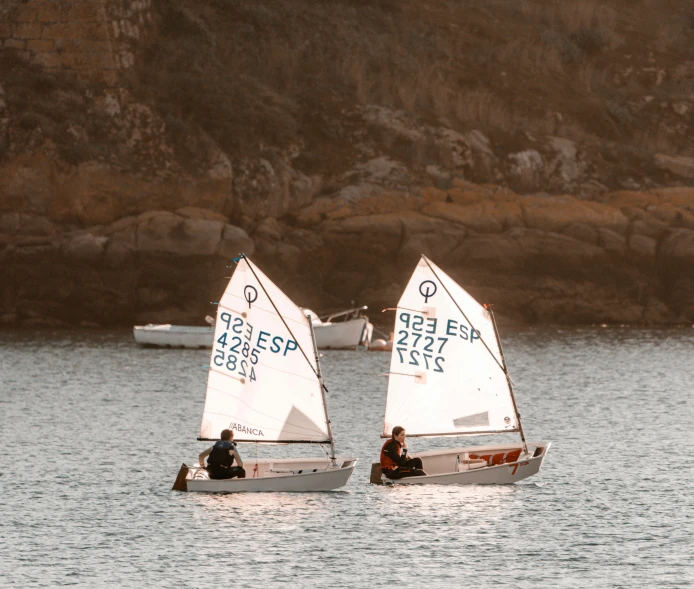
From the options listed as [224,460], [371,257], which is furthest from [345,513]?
[371,257]

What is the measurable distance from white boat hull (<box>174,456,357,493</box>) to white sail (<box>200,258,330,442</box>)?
100cm

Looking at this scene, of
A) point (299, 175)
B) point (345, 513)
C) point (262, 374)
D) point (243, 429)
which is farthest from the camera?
point (299, 175)

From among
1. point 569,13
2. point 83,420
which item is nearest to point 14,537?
point 83,420

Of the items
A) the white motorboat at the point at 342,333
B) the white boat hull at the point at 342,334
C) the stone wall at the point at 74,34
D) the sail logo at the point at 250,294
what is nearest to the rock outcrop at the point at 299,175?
the stone wall at the point at 74,34

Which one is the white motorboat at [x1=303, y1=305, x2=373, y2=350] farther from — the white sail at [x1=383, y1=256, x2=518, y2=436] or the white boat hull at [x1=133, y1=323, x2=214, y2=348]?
the white sail at [x1=383, y1=256, x2=518, y2=436]

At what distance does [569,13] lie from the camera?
485 feet

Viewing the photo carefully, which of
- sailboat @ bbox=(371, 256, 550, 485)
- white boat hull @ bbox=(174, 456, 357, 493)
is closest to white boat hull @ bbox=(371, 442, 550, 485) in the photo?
sailboat @ bbox=(371, 256, 550, 485)

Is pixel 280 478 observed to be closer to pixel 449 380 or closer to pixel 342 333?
pixel 449 380

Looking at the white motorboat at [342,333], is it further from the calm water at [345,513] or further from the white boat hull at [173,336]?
the calm water at [345,513]

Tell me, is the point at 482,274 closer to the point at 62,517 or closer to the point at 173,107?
the point at 173,107

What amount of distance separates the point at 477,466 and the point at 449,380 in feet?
9.34

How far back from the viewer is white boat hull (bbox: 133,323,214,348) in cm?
10012

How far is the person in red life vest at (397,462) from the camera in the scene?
43562mm

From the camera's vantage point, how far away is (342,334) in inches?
3957
